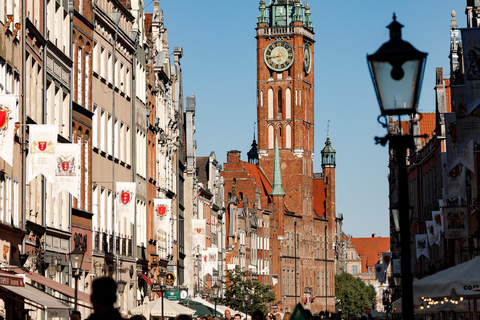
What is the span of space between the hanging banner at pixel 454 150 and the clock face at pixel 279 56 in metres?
107

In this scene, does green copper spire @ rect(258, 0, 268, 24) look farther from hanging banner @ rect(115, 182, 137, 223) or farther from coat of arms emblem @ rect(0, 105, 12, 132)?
coat of arms emblem @ rect(0, 105, 12, 132)

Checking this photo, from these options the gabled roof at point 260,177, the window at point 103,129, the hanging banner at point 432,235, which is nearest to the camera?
the window at point 103,129

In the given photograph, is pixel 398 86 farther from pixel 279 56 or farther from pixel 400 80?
pixel 279 56

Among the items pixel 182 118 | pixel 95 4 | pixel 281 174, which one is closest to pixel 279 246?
pixel 281 174

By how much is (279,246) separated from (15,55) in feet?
359

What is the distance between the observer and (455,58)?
172 feet

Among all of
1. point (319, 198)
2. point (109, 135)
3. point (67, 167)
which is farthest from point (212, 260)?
point (319, 198)

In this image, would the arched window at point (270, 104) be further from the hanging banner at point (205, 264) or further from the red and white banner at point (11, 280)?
the red and white banner at point (11, 280)

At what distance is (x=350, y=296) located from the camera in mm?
169000

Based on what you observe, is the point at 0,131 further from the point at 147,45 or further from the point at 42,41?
the point at 147,45

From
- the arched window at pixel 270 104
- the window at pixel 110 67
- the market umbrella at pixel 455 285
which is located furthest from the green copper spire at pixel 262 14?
the market umbrella at pixel 455 285

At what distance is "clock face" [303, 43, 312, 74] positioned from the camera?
143m

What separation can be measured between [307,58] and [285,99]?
6889mm

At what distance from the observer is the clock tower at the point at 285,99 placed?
140875 millimetres
